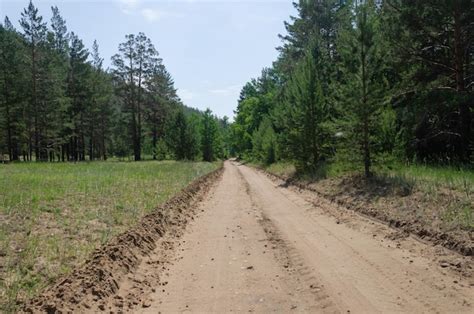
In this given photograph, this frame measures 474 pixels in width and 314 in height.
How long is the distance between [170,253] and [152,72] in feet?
172

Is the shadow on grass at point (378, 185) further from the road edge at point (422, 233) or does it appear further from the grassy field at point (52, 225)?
the grassy field at point (52, 225)

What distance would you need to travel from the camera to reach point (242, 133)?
85.2 meters

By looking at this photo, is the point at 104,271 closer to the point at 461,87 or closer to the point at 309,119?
the point at 461,87

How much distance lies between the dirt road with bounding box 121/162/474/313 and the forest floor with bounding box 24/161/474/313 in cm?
2

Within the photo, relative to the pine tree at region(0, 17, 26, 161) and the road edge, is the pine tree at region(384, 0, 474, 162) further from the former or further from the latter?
the pine tree at region(0, 17, 26, 161)

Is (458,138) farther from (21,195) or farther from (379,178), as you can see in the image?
(21,195)

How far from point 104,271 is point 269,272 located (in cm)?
292

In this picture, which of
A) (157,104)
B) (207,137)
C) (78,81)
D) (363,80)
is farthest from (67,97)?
(363,80)

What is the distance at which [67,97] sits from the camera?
49.8 metres

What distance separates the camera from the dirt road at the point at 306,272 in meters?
5.67

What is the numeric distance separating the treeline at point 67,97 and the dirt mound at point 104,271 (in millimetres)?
37550

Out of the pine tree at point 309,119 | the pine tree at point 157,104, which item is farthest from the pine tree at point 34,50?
the pine tree at point 309,119

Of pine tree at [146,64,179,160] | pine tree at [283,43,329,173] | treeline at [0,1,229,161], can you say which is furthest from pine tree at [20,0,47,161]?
pine tree at [283,43,329,173]

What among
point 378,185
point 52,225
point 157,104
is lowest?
point 52,225
